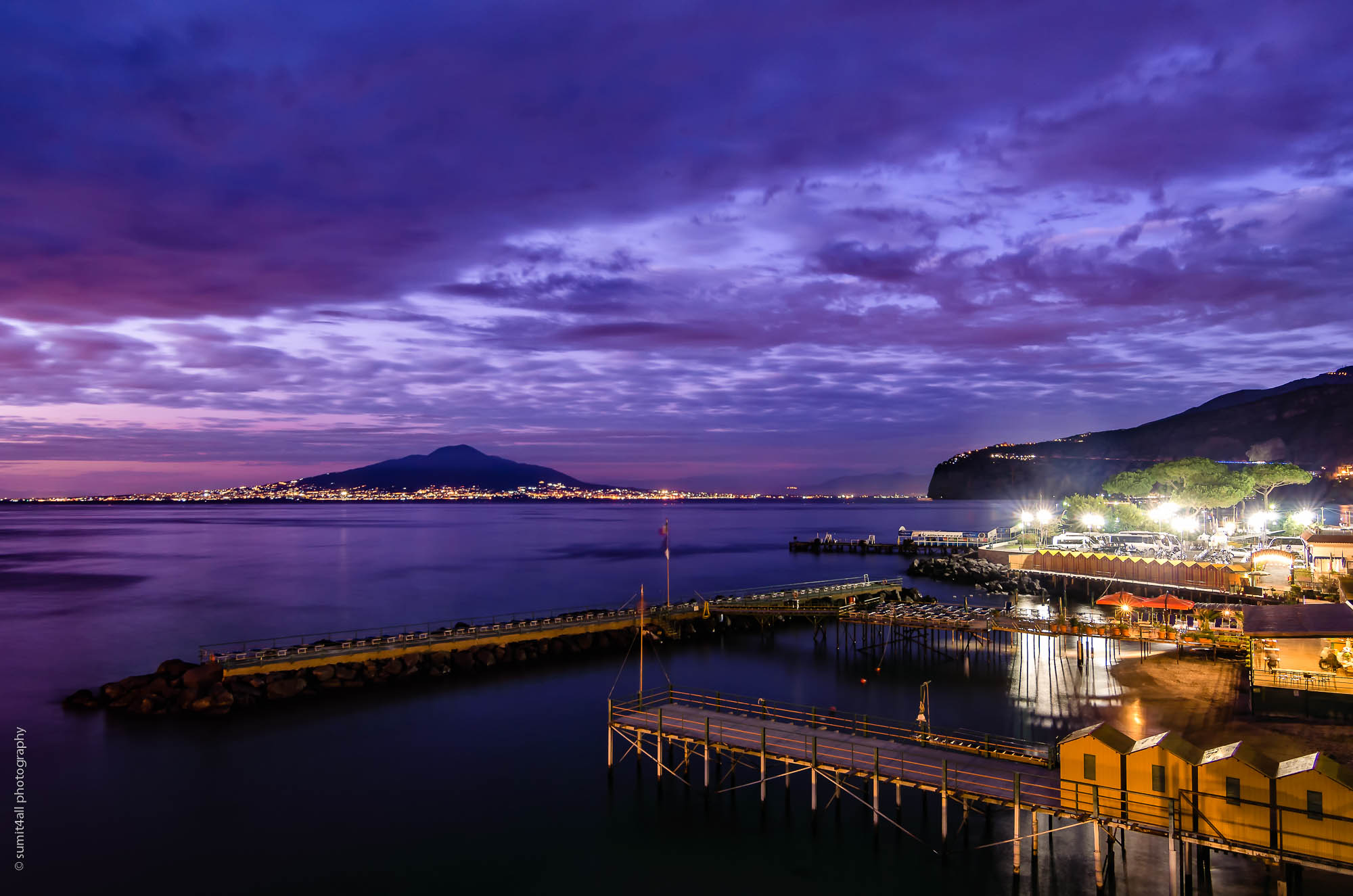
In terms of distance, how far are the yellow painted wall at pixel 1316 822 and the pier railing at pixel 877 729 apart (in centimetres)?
570

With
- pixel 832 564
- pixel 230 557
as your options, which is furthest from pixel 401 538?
pixel 832 564

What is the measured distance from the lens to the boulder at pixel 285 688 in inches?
1356

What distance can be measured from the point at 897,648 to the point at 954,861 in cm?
2660

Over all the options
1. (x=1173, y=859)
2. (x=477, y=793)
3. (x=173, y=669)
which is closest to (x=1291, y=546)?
Answer: (x=1173, y=859)

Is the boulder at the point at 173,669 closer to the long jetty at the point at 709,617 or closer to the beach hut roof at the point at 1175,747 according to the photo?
the long jetty at the point at 709,617

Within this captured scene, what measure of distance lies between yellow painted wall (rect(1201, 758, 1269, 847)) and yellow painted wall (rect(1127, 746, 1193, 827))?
1.00 feet

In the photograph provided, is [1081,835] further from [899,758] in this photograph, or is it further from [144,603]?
[144,603]

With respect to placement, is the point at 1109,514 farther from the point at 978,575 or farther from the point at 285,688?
the point at 285,688

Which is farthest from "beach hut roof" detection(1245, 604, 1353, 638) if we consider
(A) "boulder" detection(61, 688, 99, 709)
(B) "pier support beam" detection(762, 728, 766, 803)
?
(A) "boulder" detection(61, 688, 99, 709)

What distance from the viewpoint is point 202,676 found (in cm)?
3384

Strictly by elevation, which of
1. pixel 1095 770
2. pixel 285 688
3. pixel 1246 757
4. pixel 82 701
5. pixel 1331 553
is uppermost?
pixel 1331 553

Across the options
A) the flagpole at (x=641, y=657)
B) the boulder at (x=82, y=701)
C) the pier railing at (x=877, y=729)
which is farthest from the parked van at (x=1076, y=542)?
the boulder at (x=82, y=701)

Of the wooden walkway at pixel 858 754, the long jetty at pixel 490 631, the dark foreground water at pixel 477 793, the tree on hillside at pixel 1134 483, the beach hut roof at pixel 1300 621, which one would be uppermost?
the tree on hillside at pixel 1134 483

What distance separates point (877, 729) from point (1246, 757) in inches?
521
